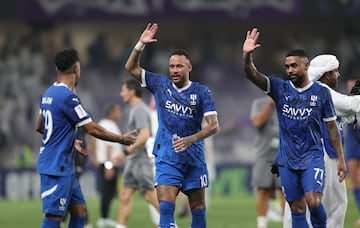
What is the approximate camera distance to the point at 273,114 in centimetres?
1712

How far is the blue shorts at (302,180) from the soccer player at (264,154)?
4.26 m

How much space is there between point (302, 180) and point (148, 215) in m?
9.88

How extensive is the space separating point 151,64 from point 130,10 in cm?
252

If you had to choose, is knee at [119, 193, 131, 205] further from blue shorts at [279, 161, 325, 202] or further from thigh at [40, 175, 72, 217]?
thigh at [40, 175, 72, 217]

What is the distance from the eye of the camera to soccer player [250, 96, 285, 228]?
16.2 metres

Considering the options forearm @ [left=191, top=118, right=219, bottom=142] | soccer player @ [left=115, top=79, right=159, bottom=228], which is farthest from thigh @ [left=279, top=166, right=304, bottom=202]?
soccer player @ [left=115, top=79, right=159, bottom=228]

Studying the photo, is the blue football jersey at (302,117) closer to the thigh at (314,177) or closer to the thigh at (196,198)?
the thigh at (314,177)

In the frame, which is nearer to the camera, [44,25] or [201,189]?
[201,189]

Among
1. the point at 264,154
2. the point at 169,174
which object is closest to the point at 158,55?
the point at 264,154

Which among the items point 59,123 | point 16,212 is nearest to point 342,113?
point 59,123

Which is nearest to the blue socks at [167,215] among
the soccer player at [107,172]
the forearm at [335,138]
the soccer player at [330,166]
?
the soccer player at [330,166]

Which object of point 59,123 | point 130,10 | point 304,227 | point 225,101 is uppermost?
point 130,10

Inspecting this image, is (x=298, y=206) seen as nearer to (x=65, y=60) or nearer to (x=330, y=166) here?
(x=330, y=166)

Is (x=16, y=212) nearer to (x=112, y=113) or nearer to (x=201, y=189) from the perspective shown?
(x=112, y=113)
